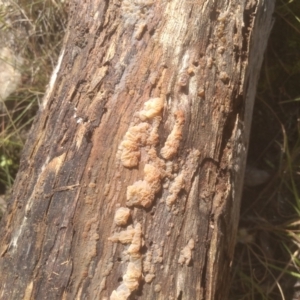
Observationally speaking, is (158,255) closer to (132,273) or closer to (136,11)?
(132,273)

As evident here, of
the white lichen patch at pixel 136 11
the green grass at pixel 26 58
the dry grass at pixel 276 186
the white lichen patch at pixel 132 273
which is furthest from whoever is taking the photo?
the green grass at pixel 26 58

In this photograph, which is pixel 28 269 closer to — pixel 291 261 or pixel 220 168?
pixel 220 168

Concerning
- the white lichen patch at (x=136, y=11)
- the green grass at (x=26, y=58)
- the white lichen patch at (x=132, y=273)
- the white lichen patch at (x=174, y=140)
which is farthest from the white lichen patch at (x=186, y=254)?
the green grass at (x=26, y=58)

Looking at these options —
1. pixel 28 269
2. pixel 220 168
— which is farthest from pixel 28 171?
pixel 220 168

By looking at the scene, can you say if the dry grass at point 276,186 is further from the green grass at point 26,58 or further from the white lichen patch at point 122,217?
the green grass at point 26,58

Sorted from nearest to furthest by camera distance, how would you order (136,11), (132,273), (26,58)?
(132,273)
(136,11)
(26,58)

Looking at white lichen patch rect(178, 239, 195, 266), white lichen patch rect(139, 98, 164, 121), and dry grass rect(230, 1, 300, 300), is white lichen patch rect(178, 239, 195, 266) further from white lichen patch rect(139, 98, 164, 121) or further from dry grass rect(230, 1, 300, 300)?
dry grass rect(230, 1, 300, 300)

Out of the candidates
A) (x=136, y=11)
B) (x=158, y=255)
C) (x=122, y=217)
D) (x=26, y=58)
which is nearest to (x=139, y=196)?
(x=122, y=217)
